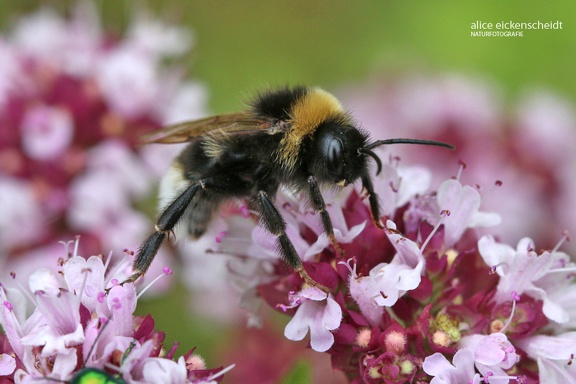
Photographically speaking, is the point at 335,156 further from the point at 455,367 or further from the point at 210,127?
the point at 455,367

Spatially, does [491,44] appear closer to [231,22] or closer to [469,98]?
[469,98]

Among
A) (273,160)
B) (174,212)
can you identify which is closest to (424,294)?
(273,160)

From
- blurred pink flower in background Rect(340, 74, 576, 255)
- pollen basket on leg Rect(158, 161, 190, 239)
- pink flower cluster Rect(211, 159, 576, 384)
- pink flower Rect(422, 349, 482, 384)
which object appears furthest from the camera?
blurred pink flower in background Rect(340, 74, 576, 255)

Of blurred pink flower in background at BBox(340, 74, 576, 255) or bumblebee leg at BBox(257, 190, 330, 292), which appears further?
blurred pink flower in background at BBox(340, 74, 576, 255)

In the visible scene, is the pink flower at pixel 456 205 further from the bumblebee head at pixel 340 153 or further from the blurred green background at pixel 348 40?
the blurred green background at pixel 348 40

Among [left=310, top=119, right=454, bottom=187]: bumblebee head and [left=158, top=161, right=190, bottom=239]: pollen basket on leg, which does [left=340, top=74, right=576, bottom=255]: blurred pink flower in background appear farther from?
[left=158, top=161, right=190, bottom=239]: pollen basket on leg

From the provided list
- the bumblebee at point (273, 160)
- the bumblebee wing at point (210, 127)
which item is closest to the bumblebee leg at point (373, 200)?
the bumblebee at point (273, 160)

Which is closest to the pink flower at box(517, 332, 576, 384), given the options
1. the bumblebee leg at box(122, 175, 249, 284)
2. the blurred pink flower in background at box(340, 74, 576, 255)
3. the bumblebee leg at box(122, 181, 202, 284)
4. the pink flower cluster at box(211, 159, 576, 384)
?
the pink flower cluster at box(211, 159, 576, 384)
